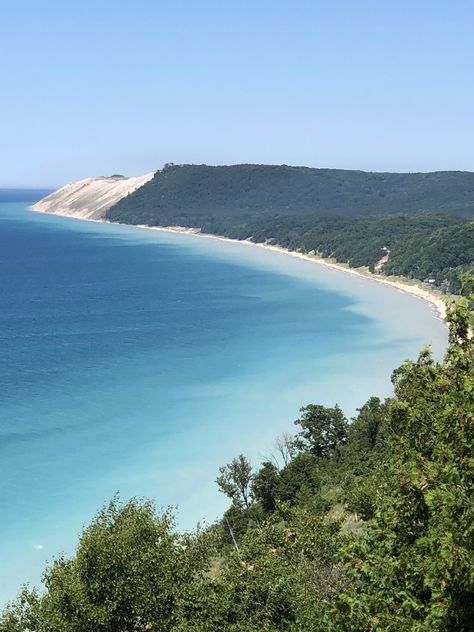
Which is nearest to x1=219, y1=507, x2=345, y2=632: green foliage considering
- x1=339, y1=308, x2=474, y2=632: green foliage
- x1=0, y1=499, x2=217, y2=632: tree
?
x1=0, y1=499, x2=217, y2=632: tree

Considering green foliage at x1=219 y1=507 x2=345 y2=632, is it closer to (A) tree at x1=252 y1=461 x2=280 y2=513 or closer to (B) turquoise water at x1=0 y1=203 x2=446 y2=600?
(B) turquoise water at x1=0 y1=203 x2=446 y2=600

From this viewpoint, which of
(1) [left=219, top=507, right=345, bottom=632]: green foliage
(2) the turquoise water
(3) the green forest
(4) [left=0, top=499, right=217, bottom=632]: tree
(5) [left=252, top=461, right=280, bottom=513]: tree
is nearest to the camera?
(3) the green forest

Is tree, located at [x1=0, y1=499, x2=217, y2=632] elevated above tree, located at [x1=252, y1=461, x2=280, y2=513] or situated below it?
above

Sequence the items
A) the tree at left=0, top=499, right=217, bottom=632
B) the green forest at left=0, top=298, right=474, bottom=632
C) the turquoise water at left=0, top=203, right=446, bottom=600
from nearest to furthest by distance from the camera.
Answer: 1. the green forest at left=0, top=298, right=474, bottom=632
2. the tree at left=0, top=499, right=217, bottom=632
3. the turquoise water at left=0, top=203, right=446, bottom=600

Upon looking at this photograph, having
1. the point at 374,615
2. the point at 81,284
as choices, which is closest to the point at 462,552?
the point at 374,615

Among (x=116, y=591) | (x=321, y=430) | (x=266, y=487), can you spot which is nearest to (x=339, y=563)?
(x=116, y=591)
